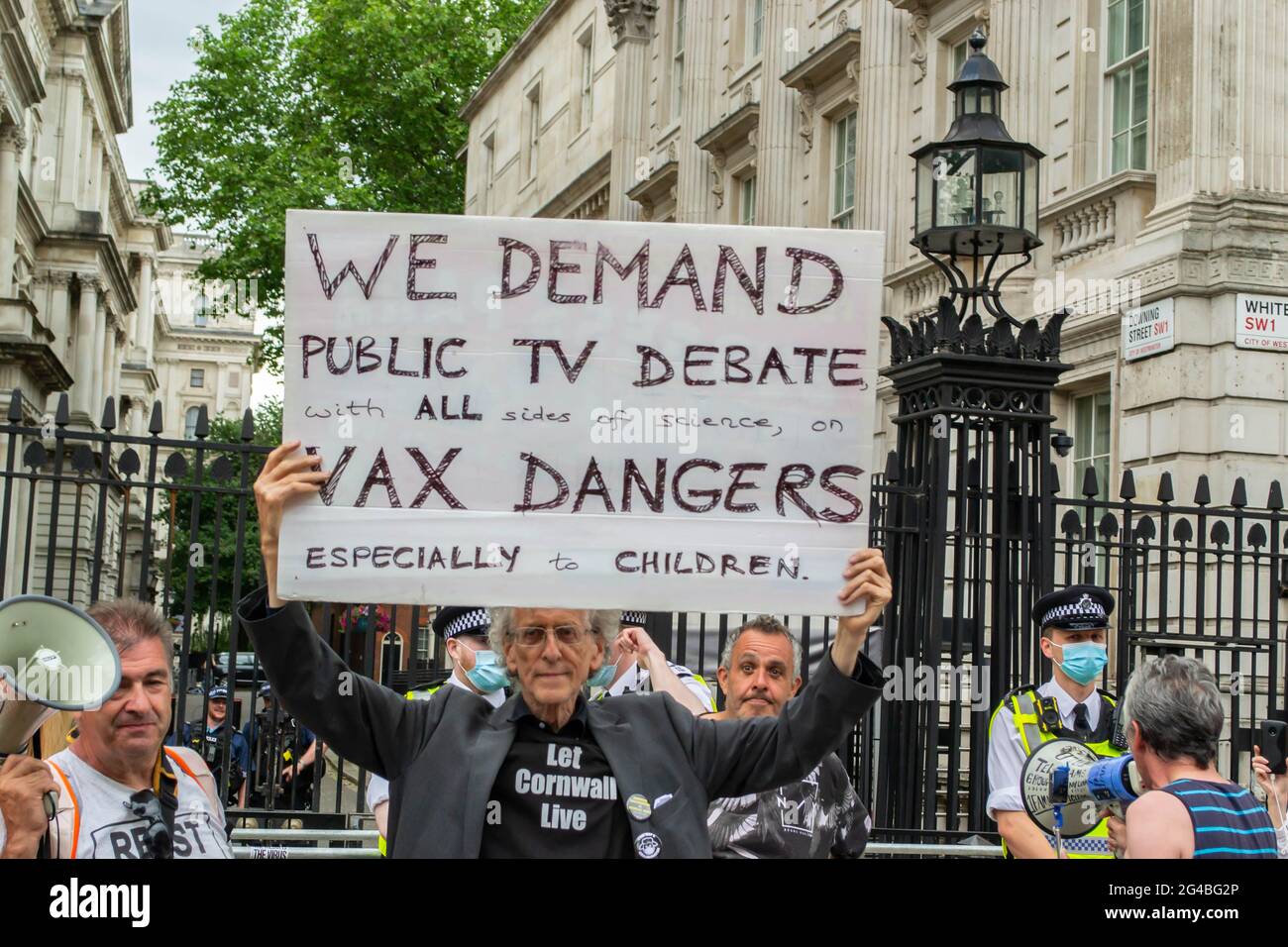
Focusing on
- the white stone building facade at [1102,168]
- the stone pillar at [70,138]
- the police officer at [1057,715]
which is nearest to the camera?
the police officer at [1057,715]

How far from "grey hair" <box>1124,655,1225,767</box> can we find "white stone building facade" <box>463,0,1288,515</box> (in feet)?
36.7

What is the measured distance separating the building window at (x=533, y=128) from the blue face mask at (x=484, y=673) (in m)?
34.0

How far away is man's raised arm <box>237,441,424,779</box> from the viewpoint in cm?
389

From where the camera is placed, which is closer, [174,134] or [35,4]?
[174,134]

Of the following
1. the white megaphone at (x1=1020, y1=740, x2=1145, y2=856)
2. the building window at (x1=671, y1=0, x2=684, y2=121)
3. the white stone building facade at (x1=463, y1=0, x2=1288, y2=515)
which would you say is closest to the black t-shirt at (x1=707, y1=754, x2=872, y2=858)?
the white megaphone at (x1=1020, y1=740, x2=1145, y2=856)

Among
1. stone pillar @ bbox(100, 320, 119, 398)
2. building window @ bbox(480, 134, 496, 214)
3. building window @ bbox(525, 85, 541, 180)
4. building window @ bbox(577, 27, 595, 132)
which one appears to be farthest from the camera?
stone pillar @ bbox(100, 320, 119, 398)

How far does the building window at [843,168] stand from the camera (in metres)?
23.5


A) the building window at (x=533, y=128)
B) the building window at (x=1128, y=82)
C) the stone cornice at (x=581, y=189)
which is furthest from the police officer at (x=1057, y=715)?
the building window at (x=533, y=128)

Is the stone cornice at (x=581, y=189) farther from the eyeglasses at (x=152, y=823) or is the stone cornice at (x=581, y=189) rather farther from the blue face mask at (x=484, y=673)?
the eyeglasses at (x=152, y=823)

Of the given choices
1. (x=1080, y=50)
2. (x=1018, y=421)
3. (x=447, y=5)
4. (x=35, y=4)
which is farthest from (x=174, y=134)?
(x=1018, y=421)

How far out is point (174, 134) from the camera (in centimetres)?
4759

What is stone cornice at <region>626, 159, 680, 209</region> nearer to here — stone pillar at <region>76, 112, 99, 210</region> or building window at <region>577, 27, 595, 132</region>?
building window at <region>577, 27, 595, 132</region>

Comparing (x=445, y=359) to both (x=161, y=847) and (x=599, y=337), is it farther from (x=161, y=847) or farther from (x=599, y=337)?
Answer: (x=161, y=847)

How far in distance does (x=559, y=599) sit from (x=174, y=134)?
4617cm
